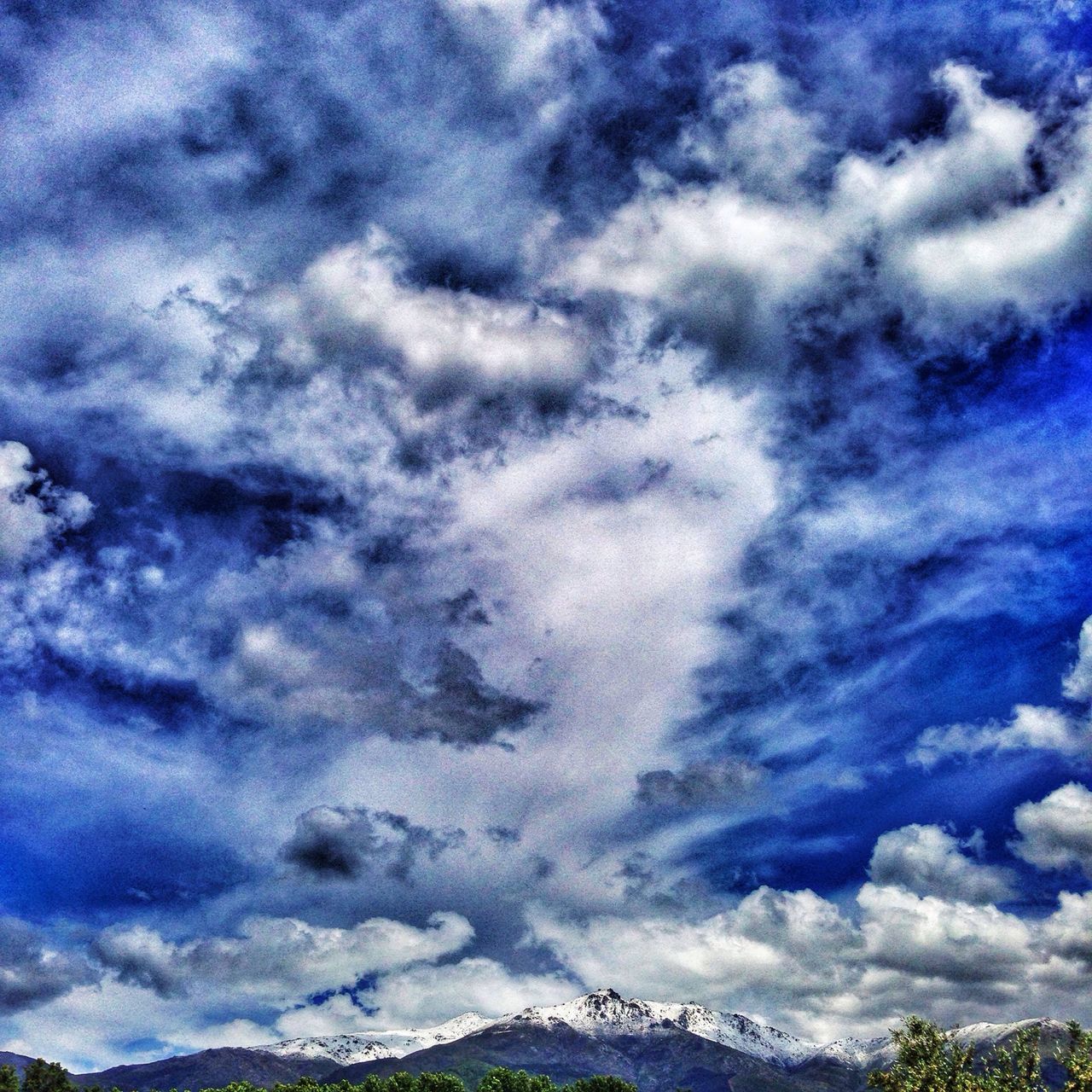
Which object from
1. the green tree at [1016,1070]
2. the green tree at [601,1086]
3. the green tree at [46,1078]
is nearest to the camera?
the green tree at [1016,1070]

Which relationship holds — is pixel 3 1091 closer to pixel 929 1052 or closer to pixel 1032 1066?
pixel 929 1052

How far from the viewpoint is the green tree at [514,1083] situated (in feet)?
499

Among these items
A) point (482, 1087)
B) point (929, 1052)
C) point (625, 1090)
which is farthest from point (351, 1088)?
point (929, 1052)

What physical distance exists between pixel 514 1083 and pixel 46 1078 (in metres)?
70.4

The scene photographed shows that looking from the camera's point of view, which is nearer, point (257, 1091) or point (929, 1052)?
point (929, 1052)

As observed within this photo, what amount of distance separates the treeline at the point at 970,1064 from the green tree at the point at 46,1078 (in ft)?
381

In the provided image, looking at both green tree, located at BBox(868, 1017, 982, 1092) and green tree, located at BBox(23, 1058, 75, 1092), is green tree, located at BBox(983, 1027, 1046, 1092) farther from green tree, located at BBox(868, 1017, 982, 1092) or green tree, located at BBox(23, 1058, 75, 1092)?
green tree, located at BBox(23, 1058, 75, 1092)

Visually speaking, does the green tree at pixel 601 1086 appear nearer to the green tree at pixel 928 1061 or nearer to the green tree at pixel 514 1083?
the green tree at pixel 514 1083

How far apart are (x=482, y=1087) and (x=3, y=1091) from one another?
227 feet

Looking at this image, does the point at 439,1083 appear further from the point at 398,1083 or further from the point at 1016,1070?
the point at 1016,1070

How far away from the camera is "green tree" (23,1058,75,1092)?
14112 cm

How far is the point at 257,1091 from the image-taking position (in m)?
163

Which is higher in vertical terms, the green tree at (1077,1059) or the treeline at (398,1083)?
the green tree at (1077,1059)

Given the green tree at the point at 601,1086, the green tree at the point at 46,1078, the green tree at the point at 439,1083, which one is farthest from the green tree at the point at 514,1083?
the green tree at the point at 46,1078
